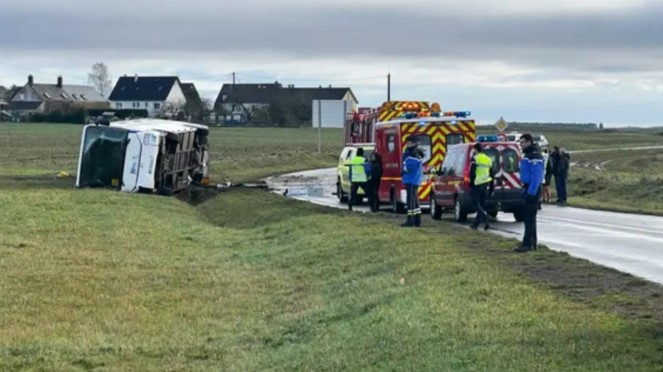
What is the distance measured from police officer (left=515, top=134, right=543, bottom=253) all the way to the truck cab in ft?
74.0

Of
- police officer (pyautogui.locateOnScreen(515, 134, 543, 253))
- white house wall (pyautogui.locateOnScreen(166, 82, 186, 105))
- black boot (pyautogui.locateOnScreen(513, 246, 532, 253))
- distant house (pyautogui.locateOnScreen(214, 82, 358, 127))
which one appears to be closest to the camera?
police officer (pyautogui.locateOnScreen(515, 134, 543, 253))

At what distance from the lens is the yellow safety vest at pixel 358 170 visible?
31.9 m

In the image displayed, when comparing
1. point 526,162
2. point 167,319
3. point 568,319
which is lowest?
point 167,319

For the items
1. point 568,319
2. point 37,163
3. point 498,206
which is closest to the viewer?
point 568,319

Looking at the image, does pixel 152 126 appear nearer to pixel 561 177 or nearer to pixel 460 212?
pixel 561 177

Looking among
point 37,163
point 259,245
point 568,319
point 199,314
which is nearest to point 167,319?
point 199,314

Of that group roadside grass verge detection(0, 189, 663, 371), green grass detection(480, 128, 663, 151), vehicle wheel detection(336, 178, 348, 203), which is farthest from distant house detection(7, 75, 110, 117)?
roadside grass verge detection(0, 189, 663, 371)

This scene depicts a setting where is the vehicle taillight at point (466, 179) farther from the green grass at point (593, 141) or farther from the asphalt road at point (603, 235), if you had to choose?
the green grass at point (593, 141)

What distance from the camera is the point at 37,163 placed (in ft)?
202

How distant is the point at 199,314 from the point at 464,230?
856 centimetres

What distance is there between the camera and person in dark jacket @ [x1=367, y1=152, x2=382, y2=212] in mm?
30359

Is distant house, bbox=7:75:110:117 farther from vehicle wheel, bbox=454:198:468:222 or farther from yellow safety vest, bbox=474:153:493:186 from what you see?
yellow safety vest, bbox=474:153:493:186

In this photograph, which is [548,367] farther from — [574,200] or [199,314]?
[574,200]

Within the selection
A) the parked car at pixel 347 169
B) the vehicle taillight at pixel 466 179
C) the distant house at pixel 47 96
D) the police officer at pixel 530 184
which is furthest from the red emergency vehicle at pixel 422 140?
the distant house at pixel 47 96
